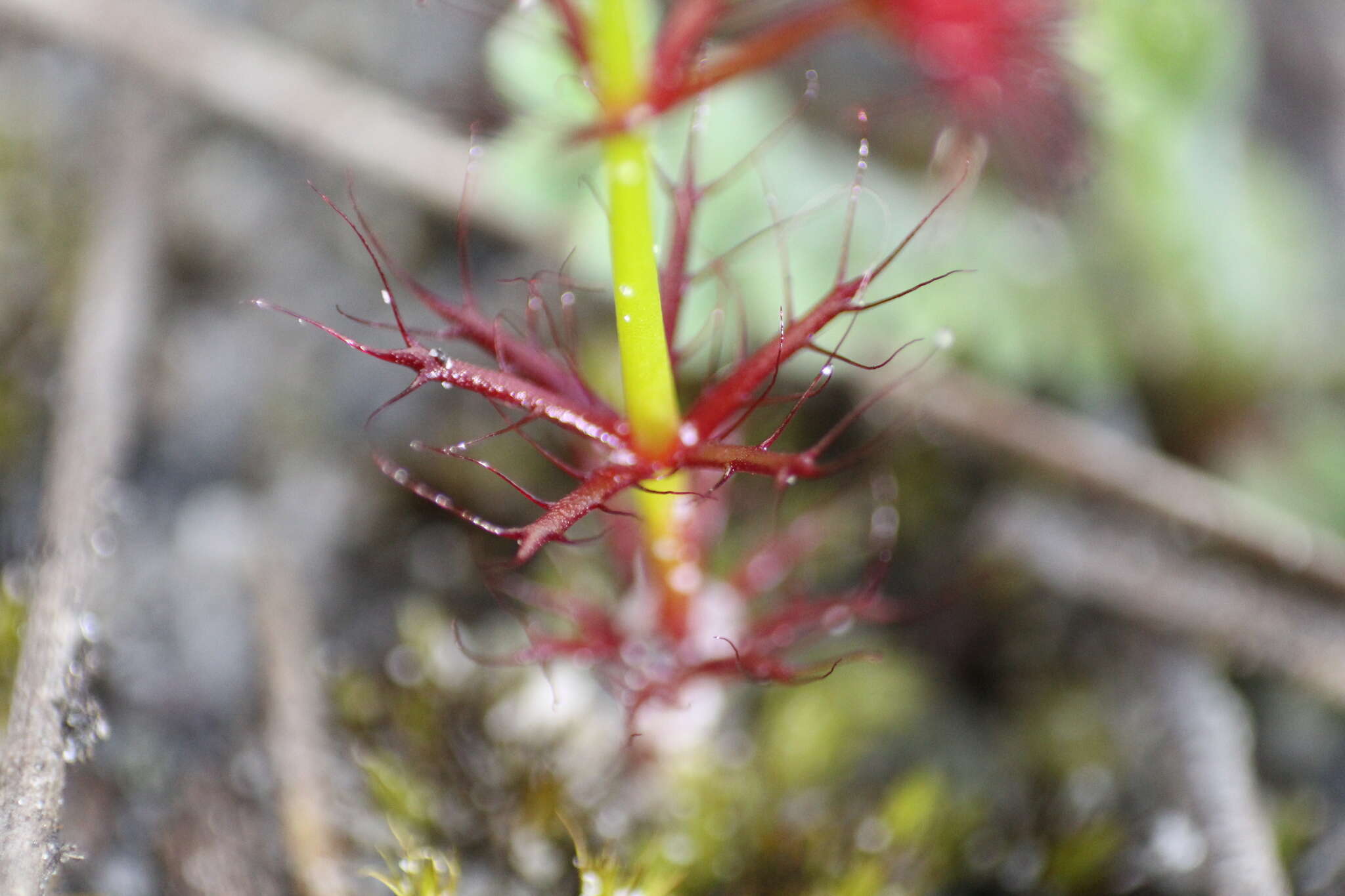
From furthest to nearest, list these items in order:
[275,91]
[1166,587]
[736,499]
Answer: [275,91] → [736,499] → [1166,587]

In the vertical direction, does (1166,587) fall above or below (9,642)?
above

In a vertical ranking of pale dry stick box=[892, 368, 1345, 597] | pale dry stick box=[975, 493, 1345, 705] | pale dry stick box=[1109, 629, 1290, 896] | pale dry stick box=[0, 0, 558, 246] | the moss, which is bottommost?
the moss

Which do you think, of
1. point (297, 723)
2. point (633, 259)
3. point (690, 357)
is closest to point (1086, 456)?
point (690, 357)

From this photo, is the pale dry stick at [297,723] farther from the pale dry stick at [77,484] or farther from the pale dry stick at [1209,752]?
the pale dry stick at [1209,752]

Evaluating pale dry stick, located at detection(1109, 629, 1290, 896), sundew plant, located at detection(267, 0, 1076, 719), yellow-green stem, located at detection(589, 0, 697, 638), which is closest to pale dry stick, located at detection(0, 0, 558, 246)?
sundew plant, located at detection(267, 0, 1076, 719)

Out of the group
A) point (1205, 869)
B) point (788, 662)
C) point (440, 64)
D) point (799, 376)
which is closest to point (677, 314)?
point (799, 376)

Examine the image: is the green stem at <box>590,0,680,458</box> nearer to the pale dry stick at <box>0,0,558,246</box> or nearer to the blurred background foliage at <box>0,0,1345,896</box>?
the blurred background foliage at <box>0,0,1345,896</box>

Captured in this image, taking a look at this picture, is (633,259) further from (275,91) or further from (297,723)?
(275,91)
